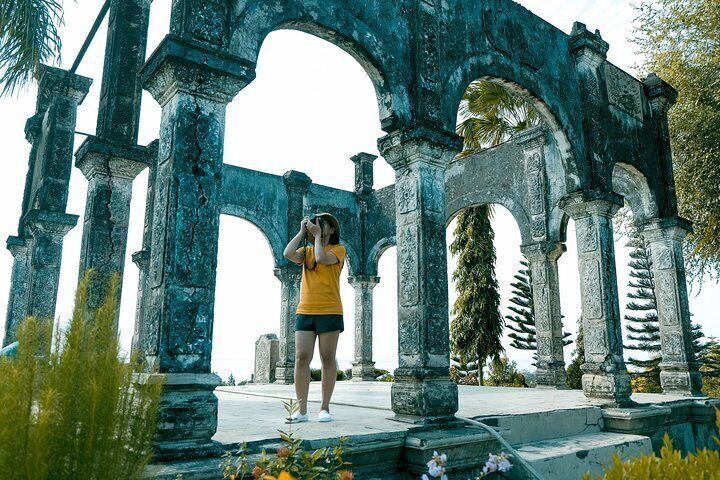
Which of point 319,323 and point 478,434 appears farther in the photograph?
point 478,434

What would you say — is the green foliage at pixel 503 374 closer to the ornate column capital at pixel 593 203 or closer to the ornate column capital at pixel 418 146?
the ornate column capital at pixel 593 203

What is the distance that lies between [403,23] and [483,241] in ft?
46.6

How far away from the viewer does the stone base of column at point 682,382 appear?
27.8 ft

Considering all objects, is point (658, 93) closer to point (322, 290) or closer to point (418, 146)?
point (418, 146)

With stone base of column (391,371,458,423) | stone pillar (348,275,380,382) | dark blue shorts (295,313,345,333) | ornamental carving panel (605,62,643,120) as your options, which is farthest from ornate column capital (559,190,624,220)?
stone pillar (348,275,380,382)

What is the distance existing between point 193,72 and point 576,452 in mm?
4719

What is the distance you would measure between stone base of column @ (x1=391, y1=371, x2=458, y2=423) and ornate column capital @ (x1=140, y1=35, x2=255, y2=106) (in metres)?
2.95

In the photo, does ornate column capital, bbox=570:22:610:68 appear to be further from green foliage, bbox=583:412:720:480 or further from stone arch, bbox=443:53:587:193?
green foliage, bbox=583:412:720:480

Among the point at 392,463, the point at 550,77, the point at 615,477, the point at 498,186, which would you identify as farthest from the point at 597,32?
the point at 615,477

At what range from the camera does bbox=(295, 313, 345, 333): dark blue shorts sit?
4.39m

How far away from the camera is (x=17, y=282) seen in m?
10.2

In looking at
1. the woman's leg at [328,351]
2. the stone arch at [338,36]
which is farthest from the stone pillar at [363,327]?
the woman's leg at [328,351]

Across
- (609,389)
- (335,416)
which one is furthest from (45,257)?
(609,389)

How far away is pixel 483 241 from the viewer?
1925cm
